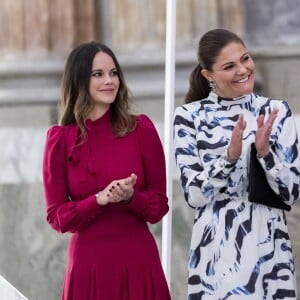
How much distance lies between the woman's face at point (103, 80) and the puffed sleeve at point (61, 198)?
0.59 feet

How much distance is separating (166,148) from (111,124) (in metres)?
1.07

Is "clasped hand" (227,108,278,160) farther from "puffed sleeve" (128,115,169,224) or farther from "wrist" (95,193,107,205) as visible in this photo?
"wrist" (95,193,107,205)

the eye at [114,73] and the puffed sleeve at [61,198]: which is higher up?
the eye at [114,73]

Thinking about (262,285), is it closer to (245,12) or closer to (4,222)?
(245,12)

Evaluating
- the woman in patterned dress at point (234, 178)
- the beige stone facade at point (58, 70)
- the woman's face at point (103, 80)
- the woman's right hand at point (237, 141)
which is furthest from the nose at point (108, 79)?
the beige stone facade at point (58, 70)

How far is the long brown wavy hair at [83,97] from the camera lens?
316cm

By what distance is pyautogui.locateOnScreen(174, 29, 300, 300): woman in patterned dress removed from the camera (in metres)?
2.98

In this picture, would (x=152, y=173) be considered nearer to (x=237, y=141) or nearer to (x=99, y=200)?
(x=99, y=200)

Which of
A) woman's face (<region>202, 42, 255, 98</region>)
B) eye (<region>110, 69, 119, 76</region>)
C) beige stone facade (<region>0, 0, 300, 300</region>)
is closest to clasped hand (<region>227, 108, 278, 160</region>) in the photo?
woman's face (<region>202, 42, 255, 98</region>)

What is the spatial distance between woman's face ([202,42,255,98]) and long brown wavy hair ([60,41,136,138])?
348mm

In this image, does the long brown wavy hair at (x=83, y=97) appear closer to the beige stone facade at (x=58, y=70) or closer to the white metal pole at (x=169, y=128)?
the white metal pole at (x=169, y=128)

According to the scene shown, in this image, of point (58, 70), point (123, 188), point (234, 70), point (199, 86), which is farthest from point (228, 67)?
point (58, 70)

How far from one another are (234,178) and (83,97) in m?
0.61

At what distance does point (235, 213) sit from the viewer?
3.04 meters
